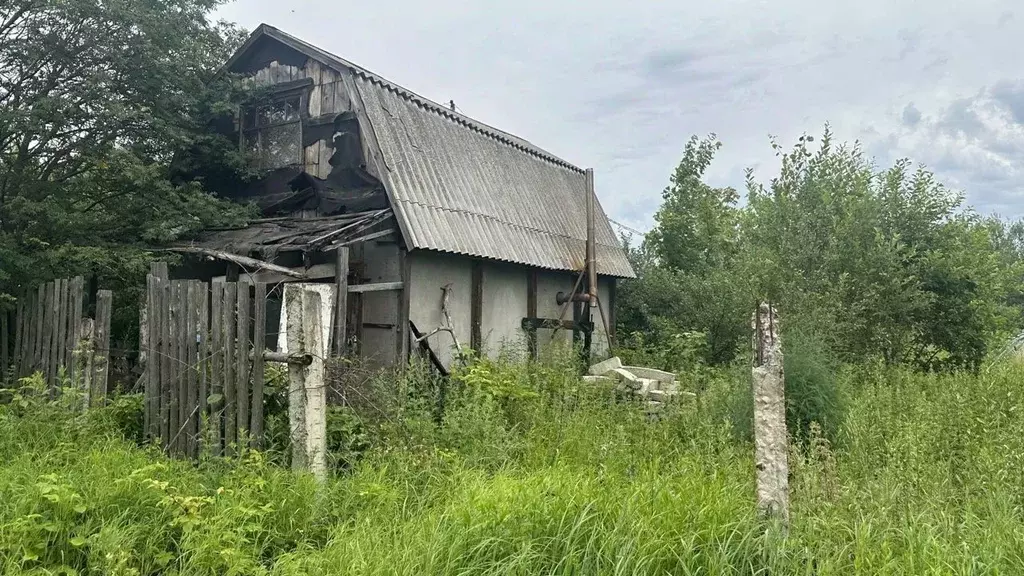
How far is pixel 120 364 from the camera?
298 inches

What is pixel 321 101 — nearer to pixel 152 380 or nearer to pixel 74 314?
pixel 74 314

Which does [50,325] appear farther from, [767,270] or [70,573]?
[767,270]

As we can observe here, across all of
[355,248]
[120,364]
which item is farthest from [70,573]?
[355,248]

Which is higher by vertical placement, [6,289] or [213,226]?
[213,226]

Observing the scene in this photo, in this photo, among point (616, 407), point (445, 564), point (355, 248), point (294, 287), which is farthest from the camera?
point (355, 248)

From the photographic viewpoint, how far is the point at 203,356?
5.39 metres

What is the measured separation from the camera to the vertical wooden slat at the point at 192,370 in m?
5.41

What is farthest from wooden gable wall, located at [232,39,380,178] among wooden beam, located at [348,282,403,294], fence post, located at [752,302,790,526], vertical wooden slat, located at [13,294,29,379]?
fence post, located at [752,302,790,526]

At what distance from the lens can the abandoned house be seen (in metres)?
9.12

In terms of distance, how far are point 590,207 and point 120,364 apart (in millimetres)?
9061

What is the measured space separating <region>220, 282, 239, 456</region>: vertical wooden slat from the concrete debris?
4294mm

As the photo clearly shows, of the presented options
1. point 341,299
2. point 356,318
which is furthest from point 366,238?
point 356,318

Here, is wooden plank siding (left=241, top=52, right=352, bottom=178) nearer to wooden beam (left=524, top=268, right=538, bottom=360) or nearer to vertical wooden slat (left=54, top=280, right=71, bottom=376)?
wooden beam (left=524, top=268, right=538, bottom=360)

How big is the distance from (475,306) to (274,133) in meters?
4.45
